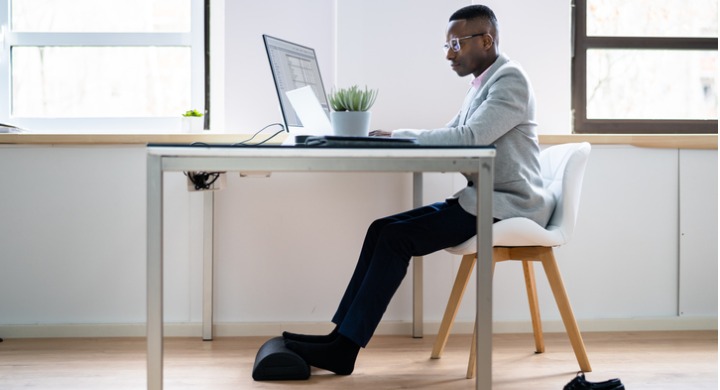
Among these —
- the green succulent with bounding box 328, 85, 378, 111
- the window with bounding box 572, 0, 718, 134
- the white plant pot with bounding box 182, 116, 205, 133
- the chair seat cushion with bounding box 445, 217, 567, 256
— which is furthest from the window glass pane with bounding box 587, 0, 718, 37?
the white plant pot with bounding box 182, 116, 205, 133

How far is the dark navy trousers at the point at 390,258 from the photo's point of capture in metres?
2.00

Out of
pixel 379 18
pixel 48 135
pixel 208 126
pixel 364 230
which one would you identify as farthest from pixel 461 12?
pixel 48 135

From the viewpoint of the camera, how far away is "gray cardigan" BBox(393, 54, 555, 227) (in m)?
2.12

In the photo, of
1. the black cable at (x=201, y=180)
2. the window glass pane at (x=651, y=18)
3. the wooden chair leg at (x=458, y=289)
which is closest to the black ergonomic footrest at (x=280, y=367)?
the wooden chair leg at (x=458, y=289)

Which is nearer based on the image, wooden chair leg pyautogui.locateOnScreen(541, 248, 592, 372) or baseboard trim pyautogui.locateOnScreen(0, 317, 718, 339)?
wooden chair leg pyautogui.locateOnScreen(541, 248, 592, 372)

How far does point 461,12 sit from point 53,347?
177cm

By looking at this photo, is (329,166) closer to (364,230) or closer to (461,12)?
(461,12)

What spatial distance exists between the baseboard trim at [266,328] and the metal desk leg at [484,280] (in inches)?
46.8

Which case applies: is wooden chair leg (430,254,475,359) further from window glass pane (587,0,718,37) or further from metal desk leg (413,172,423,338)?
window glass pane (587,0,718,37)

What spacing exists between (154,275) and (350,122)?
67 centimetres

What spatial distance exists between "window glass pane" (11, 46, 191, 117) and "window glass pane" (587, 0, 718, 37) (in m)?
1.70

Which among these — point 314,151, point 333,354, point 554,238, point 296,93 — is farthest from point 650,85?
point 314,151

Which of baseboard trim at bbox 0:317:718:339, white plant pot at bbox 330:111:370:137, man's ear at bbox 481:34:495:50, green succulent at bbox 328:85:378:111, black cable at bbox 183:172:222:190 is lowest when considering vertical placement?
baseboard trim at bbox 0:317:718:339

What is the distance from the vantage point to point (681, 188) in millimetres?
2977
